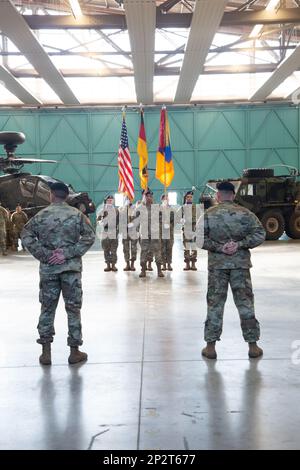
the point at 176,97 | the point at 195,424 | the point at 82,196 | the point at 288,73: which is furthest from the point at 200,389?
the point at 176,97

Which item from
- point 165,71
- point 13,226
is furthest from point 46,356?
point 165,71

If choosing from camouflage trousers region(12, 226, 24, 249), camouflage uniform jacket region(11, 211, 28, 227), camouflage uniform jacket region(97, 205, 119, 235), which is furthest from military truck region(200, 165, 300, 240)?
camouflage uniform jacket region(97, 205, 119, 235)

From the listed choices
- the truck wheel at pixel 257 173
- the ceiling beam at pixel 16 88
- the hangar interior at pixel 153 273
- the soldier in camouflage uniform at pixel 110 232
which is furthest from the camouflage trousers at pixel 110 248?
the ceiling beam at pixel 16 88

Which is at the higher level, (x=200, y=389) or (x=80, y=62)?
(x=80, y=62)

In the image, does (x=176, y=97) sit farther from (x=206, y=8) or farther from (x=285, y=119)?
(x=206, y=8)

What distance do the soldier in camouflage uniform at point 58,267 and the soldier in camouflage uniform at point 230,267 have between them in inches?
41.9

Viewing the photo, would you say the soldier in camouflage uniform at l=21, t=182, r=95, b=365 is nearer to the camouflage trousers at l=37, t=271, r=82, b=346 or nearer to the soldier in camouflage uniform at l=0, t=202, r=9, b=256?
the camouflage trousers at l=37, t=271, r=82, b=346

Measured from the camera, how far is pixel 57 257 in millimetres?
4246

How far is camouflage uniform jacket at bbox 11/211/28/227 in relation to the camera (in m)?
14.5

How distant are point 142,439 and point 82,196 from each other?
1432cm

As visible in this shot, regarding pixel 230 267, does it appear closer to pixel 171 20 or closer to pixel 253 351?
pixel 253 351

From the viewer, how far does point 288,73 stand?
A: 18.4 metres

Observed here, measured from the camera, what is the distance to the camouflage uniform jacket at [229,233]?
170 inches

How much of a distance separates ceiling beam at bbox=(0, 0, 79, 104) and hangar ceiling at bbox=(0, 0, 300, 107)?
27 millimetres
